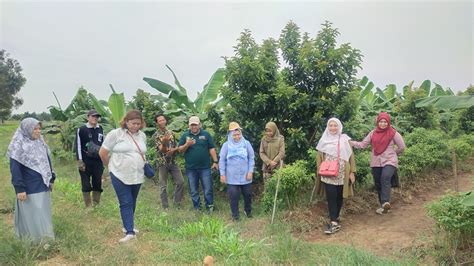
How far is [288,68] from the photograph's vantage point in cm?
724

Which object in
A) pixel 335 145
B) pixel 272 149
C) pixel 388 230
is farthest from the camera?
pixel 272 149

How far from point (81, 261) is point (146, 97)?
6.28 m

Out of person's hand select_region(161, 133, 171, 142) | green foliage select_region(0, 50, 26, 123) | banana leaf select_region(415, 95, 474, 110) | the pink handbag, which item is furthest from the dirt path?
green foliage select_region(0, 50, 26, 123)

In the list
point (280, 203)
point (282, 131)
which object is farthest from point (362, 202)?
point (282, 131)

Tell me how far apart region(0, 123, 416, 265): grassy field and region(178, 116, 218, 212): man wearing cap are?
1.19 ft

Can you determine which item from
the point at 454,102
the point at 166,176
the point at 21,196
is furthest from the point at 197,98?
the point at 454,102

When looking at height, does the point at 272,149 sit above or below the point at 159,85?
below

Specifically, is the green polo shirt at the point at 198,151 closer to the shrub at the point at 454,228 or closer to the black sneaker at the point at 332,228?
the black sneaker at the point at 332,228

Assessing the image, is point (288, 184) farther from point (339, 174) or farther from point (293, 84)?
point (293, 84)

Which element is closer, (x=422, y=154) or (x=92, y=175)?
(x=92, y=175)

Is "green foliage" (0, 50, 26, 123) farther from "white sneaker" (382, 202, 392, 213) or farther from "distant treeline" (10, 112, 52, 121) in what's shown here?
"white sneaker" (382, 202, 392, 213)

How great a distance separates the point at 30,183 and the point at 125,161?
42.6 inches

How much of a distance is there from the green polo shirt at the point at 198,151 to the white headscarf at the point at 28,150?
2.25 meters

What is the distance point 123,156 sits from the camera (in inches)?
201
